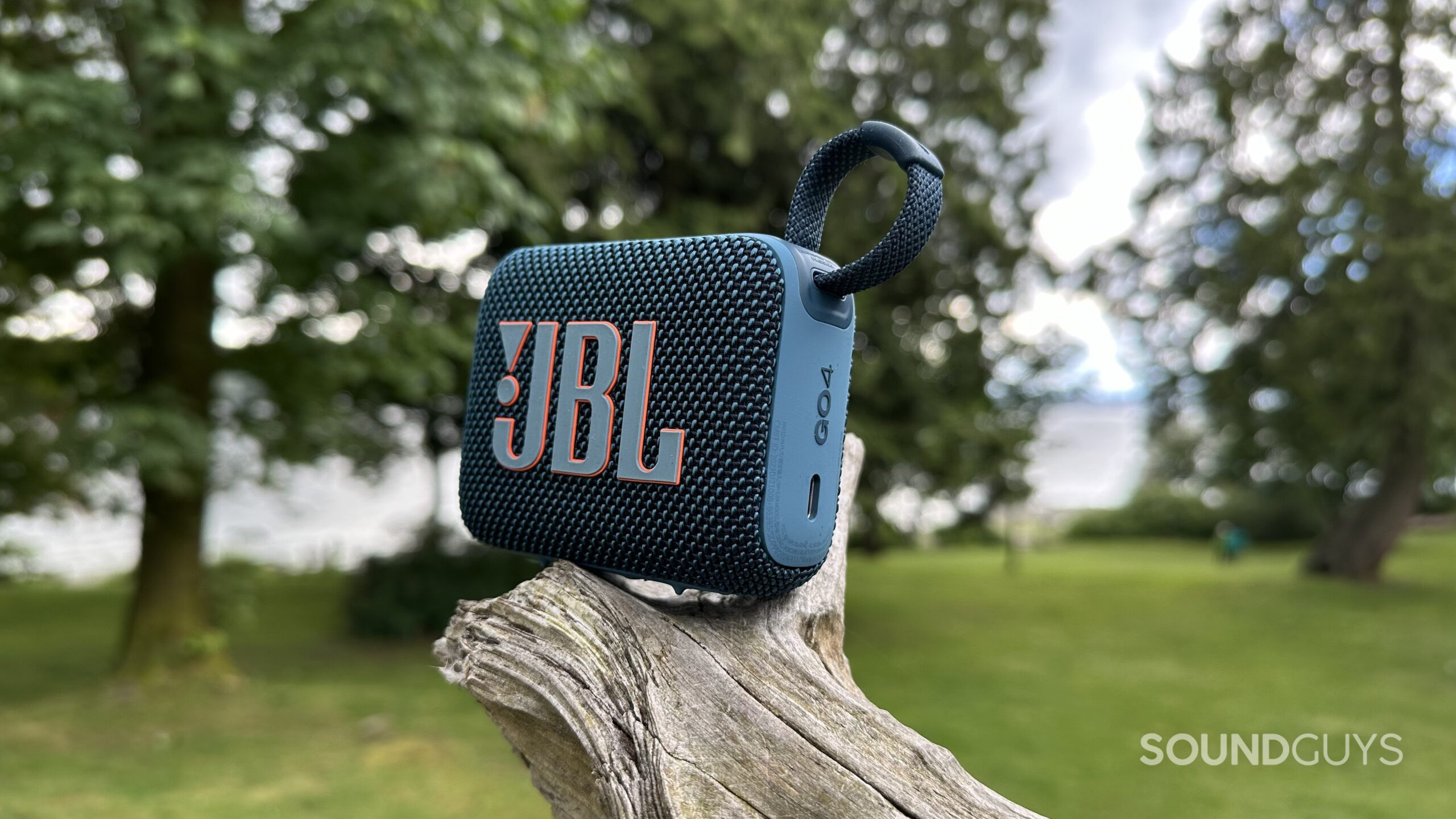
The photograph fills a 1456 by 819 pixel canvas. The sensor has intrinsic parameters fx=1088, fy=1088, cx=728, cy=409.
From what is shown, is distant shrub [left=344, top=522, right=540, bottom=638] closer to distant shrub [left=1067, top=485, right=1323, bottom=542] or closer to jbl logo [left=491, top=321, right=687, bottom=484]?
jbl logo [left=491, top=321, right=687, bottom=484]

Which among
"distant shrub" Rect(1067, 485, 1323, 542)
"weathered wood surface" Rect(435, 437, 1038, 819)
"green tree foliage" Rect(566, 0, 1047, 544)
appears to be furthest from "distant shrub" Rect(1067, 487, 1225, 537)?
"weathered wood surface" Rect(435, 437, 1038, 819)

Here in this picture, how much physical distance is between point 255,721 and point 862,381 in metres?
5.02

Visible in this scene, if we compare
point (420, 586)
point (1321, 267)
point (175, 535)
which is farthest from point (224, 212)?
point (1321, 267)

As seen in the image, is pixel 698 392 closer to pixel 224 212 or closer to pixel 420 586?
pixel 224 212

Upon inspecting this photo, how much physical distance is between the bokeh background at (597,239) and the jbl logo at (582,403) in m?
1.22

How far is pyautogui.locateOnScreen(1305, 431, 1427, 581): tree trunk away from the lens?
44.8ft

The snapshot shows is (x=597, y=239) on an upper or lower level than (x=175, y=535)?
upper

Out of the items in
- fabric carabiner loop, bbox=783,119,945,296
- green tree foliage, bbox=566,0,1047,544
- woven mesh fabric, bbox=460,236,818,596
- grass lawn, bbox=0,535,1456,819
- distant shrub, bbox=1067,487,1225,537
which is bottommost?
grass lawn, bbox=0,535,1456,819

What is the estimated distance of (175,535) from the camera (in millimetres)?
7234

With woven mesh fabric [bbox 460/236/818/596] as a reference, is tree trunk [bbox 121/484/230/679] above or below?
below

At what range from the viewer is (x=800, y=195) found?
1889 millimetres

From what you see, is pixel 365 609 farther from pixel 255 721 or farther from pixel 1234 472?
pixel 1234 472

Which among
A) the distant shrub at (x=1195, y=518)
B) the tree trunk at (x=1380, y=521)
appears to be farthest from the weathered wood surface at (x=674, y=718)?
the distant shrub at (x=1195, y=518)

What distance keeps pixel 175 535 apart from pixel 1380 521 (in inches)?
541
